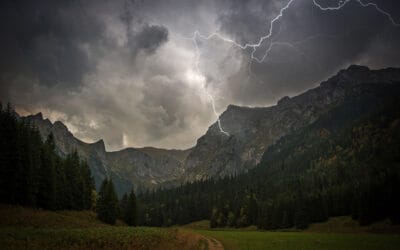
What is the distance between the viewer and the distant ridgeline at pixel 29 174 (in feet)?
166

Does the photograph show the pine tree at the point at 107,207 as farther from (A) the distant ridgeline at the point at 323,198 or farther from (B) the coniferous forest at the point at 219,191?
(A) the distant ridgeline at the point at 323,198

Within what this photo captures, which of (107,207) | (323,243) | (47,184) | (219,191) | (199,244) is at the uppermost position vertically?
(219,191)

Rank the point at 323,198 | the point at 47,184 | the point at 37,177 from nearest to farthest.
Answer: the point at 37,177 < the point at 47,184 < the point at 323,198

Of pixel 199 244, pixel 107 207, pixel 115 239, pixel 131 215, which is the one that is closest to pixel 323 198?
pixel 131 215

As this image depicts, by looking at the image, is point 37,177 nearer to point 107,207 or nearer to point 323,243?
point 107,207

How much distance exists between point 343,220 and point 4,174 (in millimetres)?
85975

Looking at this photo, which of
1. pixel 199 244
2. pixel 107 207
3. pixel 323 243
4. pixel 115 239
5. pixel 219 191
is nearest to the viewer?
pixel 115 239

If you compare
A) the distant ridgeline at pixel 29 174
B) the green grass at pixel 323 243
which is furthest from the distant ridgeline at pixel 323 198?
the distant ridgeline at pixel 29 174

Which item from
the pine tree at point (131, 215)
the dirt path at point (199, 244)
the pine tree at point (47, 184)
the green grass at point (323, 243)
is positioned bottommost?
the green grass at point (323, 243)

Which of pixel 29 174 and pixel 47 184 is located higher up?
pixel 29 174

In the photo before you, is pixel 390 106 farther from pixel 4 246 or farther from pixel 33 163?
pixel 4 246

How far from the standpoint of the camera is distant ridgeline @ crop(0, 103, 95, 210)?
1988 inches

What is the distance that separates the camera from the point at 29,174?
53.2m

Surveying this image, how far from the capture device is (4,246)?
19.8 m
